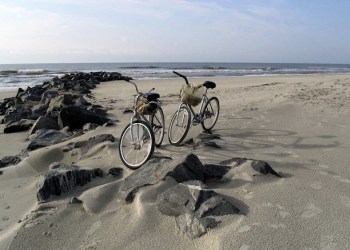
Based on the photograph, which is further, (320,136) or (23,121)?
(23,121)

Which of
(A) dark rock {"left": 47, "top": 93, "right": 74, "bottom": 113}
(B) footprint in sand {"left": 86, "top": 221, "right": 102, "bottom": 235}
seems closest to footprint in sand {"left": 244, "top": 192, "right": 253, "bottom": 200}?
(B) footprint in sand {"left": 86, "top": 221, "right": 102, "bottom": 235}

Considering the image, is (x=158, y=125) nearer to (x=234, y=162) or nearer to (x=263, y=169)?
(x=234, y=162)

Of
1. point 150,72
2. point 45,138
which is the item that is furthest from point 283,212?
point 150,72

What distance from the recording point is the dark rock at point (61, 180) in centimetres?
421

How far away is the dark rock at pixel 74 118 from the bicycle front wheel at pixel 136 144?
3.52 meters

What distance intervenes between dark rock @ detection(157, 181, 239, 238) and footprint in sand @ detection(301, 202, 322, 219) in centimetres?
61

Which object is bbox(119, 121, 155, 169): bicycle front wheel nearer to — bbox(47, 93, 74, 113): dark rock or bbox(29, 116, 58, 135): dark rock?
bbox(29, 116, 58, 135): dark rock

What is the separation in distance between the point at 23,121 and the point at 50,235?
21.2ft

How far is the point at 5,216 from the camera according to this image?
13.5 feet

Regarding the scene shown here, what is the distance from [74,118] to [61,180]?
14.3ft

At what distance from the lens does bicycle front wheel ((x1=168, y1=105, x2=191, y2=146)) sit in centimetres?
614

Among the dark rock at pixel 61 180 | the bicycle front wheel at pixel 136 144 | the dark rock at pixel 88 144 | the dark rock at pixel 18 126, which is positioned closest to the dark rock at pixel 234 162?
the bicycle front wheel at pixel 136 144

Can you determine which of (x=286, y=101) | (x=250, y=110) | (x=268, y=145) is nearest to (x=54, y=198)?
(x=268, y=145)

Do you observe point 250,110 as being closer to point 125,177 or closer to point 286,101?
point 286,101
